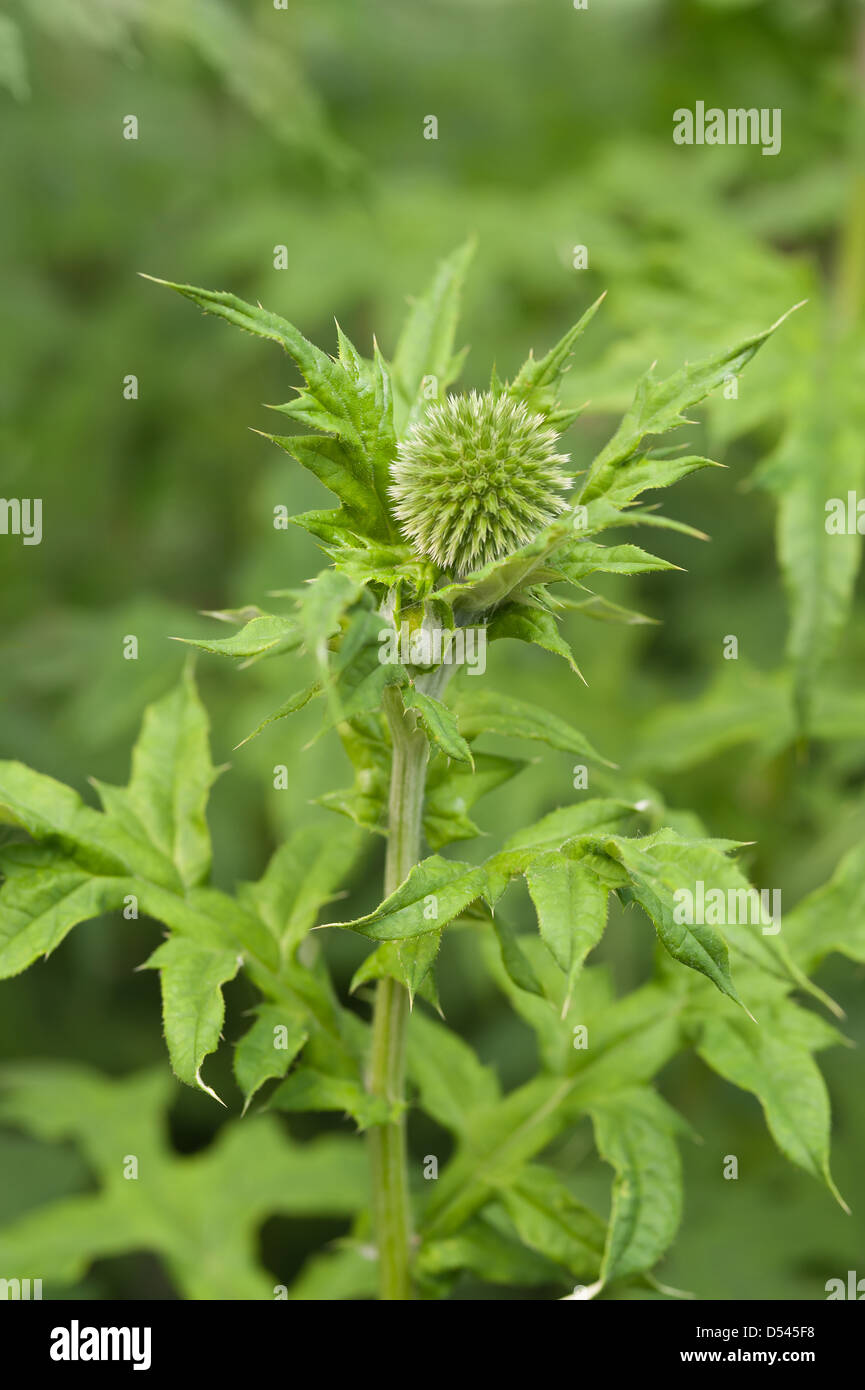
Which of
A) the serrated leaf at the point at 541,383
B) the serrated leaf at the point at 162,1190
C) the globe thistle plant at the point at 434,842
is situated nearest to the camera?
the globe thistle plant at the point at 434,842

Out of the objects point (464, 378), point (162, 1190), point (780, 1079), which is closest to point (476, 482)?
point (780, 1079)

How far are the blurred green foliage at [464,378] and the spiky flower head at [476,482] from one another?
3.41 feet

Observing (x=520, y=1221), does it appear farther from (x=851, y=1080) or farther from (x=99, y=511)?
(x=99, y=511)

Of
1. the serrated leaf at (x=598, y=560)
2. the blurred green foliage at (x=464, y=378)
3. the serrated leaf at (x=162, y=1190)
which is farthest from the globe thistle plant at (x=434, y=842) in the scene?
the blurred green foliage at (x=464, y=378)

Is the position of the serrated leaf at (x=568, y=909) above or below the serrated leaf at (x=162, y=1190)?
above

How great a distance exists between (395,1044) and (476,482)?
0.84 m

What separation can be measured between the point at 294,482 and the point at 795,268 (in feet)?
4.99

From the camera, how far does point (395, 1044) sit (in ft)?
6.17

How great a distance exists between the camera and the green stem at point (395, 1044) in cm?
169

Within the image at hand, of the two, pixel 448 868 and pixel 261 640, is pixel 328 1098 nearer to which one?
pixel 448 868

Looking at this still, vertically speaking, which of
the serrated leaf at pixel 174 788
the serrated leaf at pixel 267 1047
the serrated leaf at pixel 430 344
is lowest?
the serrated leaf at pixel 267 1047

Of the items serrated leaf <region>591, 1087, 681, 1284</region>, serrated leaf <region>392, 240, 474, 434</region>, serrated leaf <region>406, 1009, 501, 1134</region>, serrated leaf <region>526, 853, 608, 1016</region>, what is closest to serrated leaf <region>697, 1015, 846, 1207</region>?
serrated leaf <region>591, 1087, 681, 1284</region>

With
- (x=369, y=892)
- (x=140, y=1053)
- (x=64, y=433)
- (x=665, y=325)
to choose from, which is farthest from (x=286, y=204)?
(x=140, y=1053)

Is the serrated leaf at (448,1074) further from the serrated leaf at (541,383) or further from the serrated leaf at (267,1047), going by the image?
the serrated leaf at (541,383)
